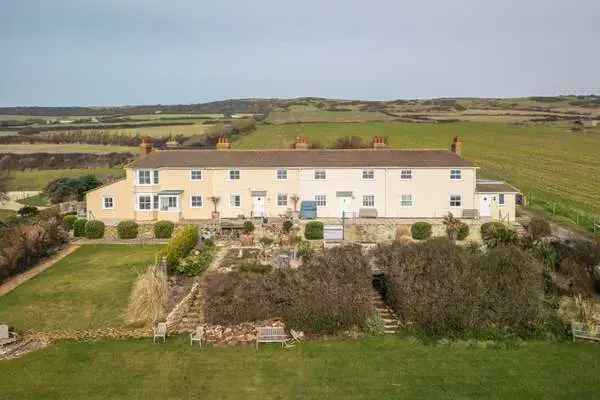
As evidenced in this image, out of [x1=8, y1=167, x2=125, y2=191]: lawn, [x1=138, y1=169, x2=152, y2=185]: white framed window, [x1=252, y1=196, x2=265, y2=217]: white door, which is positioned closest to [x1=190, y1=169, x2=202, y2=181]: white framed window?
[x1=138, y1=169, x2=152, y2=185]: white framed window

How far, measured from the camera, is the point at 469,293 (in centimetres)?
2250

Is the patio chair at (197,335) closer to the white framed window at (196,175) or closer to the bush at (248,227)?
the bush at (248,227)

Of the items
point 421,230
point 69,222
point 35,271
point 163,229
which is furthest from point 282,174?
point 35,271

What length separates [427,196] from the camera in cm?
4050

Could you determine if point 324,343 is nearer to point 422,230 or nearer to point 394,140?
point 422,230

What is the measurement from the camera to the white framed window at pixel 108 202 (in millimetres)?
41375

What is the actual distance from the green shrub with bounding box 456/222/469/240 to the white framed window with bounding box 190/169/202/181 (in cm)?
1743

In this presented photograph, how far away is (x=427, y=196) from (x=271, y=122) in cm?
8492

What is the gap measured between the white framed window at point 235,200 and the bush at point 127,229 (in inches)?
258

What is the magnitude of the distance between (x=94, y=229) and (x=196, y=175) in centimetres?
757

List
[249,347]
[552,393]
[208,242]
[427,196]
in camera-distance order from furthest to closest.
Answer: [427,196] → [208,242] → [249,347] → [552,393]

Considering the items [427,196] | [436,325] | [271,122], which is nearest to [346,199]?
[427,196]

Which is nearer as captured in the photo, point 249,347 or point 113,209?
point 249,347

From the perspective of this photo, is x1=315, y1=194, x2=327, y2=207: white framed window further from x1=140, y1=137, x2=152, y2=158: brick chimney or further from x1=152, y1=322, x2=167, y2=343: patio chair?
x1=152, y1=322, x2=167, y2=343: patio chair
